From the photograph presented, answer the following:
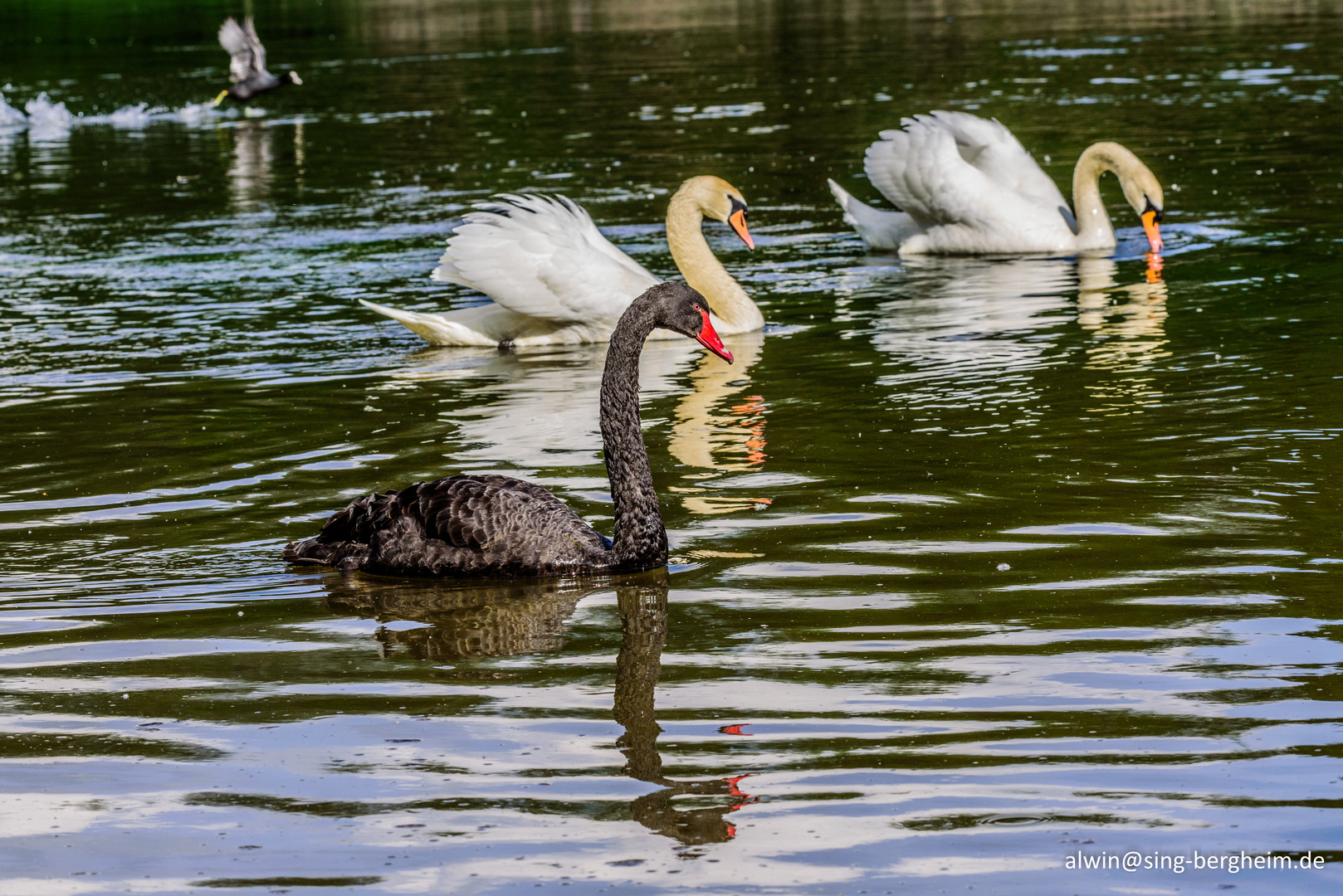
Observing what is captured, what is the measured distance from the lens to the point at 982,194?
18500 mm

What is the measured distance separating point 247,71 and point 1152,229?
2575cm

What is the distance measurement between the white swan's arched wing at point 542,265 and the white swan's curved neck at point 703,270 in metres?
0.87

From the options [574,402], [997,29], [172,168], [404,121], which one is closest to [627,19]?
[997,29]

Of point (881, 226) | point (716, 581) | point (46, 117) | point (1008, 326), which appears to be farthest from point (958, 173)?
point (46, 117)

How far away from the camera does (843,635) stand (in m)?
7.21

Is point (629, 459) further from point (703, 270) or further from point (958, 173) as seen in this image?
point (958, 173)

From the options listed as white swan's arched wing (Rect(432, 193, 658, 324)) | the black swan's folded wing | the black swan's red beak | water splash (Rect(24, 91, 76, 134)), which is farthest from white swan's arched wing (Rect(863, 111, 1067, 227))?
water splash (Rect(24, 91, 76, 134))

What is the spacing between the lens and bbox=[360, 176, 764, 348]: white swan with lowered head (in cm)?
1452

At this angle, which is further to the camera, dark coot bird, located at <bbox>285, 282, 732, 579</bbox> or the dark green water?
dark coot bird, located at <bbox>285, 282, 732, 579</bbox>

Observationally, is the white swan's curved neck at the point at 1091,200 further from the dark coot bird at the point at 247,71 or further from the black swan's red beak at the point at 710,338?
the dark coot bird at the point at 247,71

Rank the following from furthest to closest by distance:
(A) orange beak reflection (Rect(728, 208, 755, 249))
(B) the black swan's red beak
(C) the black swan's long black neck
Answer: (A) orange beak reflection (Rect(728, 208, 755, 249)) < (B) the black swan's red beak < (C) the black swan's long black neck

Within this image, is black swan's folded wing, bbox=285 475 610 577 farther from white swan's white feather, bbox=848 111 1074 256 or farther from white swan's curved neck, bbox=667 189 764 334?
white swan's white feather, bbox=848 111 1074 256

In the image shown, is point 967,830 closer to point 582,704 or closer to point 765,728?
point 765,728

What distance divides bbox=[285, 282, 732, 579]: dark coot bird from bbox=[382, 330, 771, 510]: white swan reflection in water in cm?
120
